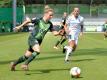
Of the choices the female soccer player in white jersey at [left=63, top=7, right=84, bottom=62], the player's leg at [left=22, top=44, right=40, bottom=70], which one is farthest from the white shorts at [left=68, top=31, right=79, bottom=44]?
the player's leg at [left=22, top=44, right=40, bottom=70]

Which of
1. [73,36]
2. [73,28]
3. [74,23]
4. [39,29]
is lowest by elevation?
[73,36]

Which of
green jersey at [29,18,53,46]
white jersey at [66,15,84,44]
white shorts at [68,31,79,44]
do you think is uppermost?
green jersey at [29,18,53,46]

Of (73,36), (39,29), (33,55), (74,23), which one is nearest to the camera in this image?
(33,55)

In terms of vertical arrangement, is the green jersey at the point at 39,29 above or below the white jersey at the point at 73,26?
above

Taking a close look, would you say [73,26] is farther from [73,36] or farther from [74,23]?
[73,36]

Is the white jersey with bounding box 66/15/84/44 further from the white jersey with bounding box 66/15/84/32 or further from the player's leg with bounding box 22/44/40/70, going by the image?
the player's leg with bounding box 22/44/40/70

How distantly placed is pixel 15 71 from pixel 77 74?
253 centimetres

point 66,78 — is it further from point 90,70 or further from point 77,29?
point 77,29

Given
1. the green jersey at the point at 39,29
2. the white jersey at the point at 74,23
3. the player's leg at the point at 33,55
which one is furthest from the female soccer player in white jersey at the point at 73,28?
the player's leg at the point at 33,55

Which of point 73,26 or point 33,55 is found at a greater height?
point 33,55

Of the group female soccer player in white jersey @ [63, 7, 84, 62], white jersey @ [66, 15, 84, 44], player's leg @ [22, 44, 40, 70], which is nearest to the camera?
player's leg @ [22, 44, 40, 70]

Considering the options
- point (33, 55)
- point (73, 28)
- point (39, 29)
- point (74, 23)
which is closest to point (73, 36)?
point (73, 28)

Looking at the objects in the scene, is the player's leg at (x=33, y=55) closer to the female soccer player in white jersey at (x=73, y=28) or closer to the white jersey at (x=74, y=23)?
the female soccer player in white jersey at (x=73, y=28)

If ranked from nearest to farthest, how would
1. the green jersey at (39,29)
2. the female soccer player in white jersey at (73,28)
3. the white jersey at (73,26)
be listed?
the green jersey at (39,29) → the female soccer player in white jersey at (73,28) → the white jersey at (73,26)
